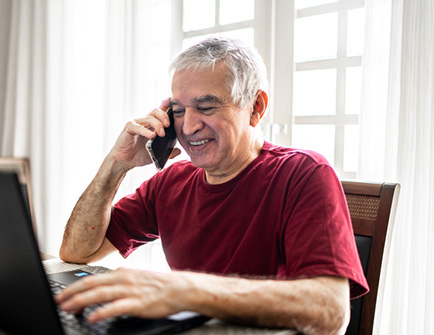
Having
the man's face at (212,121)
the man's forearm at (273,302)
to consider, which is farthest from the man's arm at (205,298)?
the man's face at (212,121)

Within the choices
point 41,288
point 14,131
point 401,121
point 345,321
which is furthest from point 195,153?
point 14,131

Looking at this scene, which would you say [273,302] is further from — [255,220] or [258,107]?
[258,107]

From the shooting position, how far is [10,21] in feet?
11.4

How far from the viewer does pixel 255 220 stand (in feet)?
3.61

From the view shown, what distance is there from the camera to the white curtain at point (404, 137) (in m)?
1.62

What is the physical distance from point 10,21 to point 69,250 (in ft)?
9.25

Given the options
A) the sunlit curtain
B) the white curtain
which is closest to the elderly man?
the white curtain

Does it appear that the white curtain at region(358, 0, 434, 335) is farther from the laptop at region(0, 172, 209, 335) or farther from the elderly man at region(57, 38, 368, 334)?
the laptop at region(0, 172, 209, 335)

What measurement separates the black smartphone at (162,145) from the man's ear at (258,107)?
229mm

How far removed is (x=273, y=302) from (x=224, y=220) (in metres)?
0.48

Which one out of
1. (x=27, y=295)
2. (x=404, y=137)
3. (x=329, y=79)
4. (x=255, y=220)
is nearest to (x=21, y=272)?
(x=27, y=295)

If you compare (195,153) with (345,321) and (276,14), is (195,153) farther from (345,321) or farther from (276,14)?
(276,14)

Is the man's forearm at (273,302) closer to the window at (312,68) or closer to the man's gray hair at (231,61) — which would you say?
the man's gray hair at (231,61)

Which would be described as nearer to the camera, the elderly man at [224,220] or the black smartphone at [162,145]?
the elderly man at [224,220]
